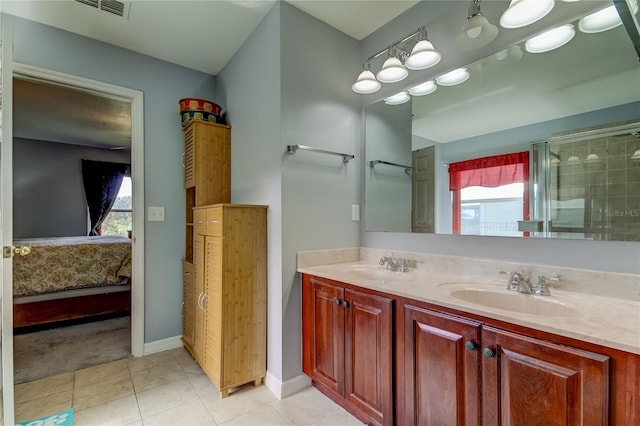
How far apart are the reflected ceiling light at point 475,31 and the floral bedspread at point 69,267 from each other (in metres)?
3.82

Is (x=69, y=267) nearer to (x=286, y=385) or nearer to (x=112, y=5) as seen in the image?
(x=112, y=5)

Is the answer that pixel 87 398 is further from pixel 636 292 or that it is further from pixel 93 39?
pixel 636 292

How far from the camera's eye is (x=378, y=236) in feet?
7.10

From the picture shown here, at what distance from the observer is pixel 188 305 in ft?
7.97

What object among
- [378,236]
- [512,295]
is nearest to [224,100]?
[378,236]

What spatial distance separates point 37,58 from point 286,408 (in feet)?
9.65

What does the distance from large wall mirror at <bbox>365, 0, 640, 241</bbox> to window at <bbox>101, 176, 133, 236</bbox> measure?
632 cm

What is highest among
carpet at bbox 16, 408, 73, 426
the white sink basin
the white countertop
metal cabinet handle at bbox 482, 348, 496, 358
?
the white countertop

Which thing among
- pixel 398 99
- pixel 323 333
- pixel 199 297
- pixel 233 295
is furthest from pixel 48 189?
pixel 398 99

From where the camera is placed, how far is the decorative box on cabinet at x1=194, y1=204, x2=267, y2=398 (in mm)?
1823

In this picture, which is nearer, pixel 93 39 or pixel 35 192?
pixel 93 39

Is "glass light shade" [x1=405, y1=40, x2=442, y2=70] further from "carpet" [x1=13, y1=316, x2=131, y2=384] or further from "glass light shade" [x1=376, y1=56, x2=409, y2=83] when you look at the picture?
"carpet" [x1=13, y1=316, x2=131, y2=384]

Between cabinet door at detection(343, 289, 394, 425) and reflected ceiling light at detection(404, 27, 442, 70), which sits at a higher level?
reflected ceiling light at detection(404, 27, 442, 70)

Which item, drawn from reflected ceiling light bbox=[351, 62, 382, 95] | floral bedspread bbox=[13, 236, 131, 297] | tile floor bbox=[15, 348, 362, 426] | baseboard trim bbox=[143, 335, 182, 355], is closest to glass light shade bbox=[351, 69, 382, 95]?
reflected ceiling light bbox=[351, 62, 382, 95]
